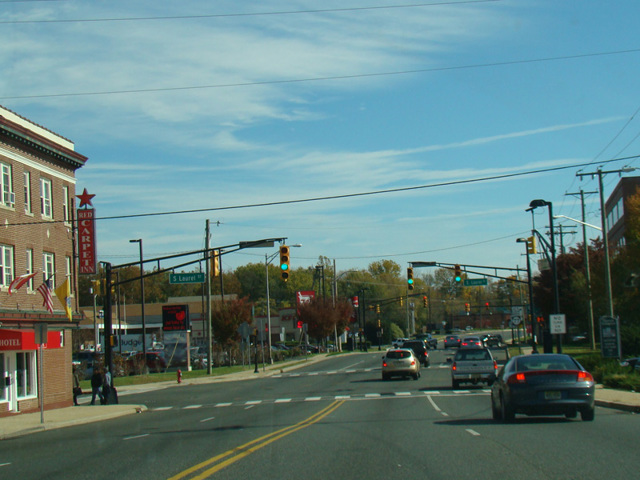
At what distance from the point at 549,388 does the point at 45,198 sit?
23830 millimetres

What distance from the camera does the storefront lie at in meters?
27.8

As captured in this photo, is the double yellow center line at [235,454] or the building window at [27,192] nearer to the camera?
the double yellow center line at [235,454]

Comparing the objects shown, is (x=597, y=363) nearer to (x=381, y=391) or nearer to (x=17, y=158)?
(x=381, y=391)

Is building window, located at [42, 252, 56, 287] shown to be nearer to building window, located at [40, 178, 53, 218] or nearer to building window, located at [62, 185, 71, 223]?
building window, located at [40, 178, 53, 218]

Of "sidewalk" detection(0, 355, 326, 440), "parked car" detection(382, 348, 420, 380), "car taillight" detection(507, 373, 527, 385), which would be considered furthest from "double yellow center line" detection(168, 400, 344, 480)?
"parked car" detection(382, 348, 420, 380)

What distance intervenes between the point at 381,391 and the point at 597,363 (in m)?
10.0

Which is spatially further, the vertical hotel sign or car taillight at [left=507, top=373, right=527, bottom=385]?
the vertical hotel sign

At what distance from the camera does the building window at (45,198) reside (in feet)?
105

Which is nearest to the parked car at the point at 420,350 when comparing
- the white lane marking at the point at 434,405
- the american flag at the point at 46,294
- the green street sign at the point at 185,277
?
the green street sign at the point at 185,277

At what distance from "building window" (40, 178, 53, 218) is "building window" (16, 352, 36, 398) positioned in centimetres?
595

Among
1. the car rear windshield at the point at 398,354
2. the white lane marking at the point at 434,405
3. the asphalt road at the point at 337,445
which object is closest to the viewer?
the asphalt road at the point at 337,445

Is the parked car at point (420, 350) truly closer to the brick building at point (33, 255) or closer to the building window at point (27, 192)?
the brick building at point (33, 255)

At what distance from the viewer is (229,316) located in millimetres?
64625

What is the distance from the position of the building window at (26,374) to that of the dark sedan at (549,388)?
2083 centimetres
